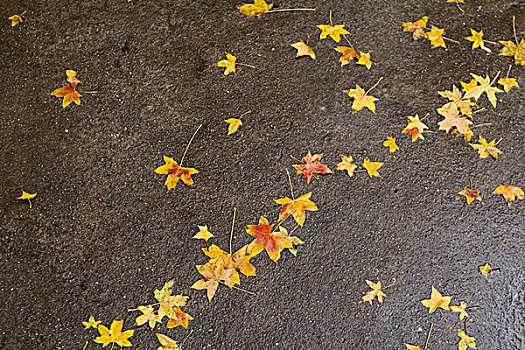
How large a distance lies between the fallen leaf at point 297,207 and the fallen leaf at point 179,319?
76cm

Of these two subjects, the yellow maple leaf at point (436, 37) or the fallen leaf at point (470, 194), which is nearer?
the fallen leaf at point (470, 194)

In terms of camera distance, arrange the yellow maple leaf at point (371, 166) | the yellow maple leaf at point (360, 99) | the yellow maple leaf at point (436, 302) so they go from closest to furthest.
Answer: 1. the yellow maple leaf at point (436, 302)
2. the yellow maple leaf at point (371, 166)
3. the yellow maple leaf at point (360, 99)

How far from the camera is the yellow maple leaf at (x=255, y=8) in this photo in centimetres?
285

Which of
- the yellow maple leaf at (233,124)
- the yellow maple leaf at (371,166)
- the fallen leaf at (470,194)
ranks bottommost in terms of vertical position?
the fallen leaf at (470,194)

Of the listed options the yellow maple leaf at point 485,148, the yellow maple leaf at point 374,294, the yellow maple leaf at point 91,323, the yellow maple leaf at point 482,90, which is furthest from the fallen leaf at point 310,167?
the yellow maple leaf at point 91,323

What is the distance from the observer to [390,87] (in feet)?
8.78

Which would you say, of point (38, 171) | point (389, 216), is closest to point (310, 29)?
point (389, 216)

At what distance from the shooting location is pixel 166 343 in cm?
213

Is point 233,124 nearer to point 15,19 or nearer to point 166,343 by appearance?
point 166,343

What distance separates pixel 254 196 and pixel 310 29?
129cm

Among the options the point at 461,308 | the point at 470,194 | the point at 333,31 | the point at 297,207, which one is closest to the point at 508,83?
the point at 470,194

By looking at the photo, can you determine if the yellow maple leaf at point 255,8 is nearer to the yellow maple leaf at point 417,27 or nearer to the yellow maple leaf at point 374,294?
the yellow maple leaf at point 417,27

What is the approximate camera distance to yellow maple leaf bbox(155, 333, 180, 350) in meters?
2.13

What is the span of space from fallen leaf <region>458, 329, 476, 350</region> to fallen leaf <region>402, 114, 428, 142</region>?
46.1 inches
